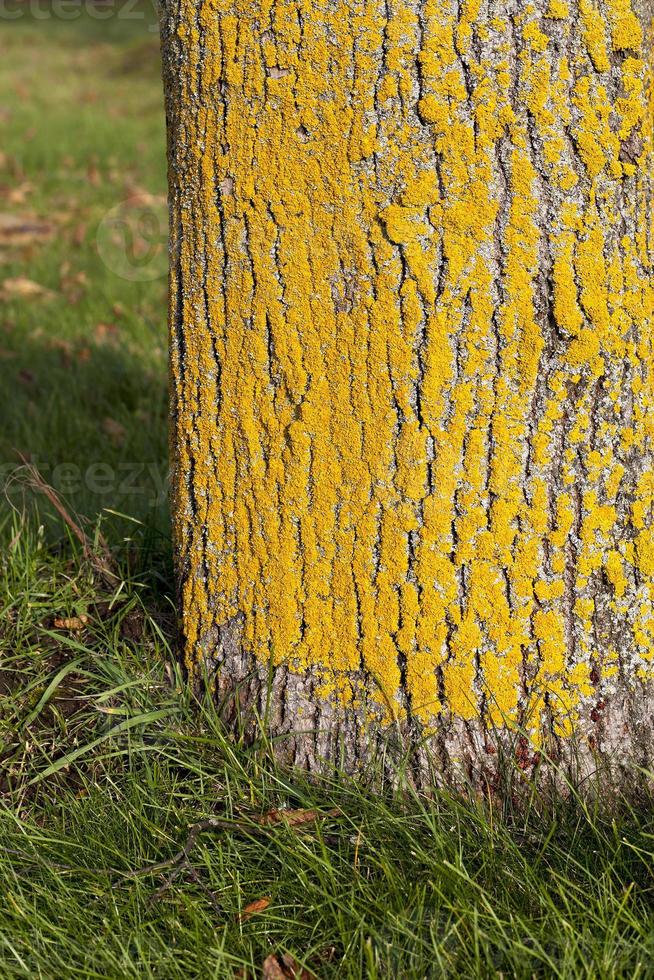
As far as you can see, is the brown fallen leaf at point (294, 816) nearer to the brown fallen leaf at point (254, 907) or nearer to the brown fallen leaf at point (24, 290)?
the brown fallen leaf at point (254, 907)

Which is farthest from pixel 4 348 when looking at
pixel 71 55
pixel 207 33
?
pixel 71 55

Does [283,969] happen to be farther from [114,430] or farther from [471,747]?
[114,430]

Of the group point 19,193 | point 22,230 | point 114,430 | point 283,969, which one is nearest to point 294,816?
point 283,969

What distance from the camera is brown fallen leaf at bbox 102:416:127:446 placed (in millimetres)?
3932

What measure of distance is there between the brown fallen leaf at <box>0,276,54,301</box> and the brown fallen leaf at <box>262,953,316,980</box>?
14.4ft

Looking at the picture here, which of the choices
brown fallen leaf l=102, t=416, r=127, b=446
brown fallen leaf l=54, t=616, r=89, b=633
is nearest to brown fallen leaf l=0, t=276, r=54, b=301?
brown fallen leaf l=102, t=416, r=127, b=446

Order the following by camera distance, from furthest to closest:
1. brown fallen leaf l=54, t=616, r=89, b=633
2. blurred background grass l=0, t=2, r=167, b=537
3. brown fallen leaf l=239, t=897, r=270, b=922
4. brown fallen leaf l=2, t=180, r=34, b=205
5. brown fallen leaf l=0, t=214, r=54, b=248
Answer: brown fallen leaf l=2, t=180, r=34, b=205, brown fallen leaf l=0, t=214, r=54, b=248, blurred background grass l=0, t=2, r=167, b=537, brown fallen leaf l=54, t=616, r=89, b=633, brown fallen leaf l=239, t=897, r=270, b=922

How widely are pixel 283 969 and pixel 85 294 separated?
4348 millimetres

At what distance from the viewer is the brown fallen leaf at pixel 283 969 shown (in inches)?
64.2

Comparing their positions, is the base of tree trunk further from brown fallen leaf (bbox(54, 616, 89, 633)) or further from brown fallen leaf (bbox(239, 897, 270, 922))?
brown fallen leaf (bbox(54, 616, 89, 633))

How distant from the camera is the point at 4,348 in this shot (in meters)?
4.79

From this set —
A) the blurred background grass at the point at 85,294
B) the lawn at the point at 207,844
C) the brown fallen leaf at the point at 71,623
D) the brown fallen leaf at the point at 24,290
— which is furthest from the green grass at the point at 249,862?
the brown fallen leaf at the point at 24,290

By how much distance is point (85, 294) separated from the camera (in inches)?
213

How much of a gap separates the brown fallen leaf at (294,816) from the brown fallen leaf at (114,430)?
2.27 meters
